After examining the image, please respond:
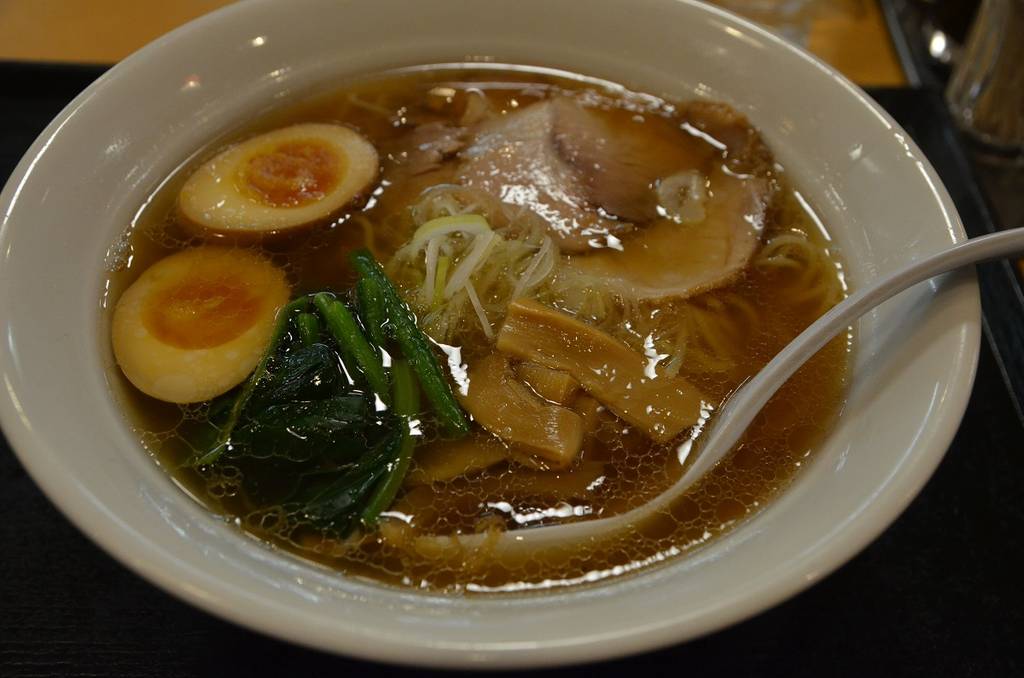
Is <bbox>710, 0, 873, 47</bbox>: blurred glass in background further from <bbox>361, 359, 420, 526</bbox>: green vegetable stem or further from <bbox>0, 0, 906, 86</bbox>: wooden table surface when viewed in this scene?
<bbox>361, 359, 420, 526</bbox>: green vegetable stem

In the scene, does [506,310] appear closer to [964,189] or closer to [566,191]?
→ [566,191]

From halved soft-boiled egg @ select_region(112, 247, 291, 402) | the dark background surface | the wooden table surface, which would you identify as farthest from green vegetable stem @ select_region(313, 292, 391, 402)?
the wooden table surface

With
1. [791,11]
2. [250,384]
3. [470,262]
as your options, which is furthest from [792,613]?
[791,11]

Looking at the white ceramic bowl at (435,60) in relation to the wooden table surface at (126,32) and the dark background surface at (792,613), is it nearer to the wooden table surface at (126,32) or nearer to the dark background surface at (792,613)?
the dark background surface at (792,613)

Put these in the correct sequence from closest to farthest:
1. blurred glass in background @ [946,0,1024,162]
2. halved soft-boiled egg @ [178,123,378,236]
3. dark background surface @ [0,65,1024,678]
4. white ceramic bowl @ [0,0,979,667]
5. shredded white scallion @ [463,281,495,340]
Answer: white ceramic bowl @ [0,0,979,667] → dark background surface @ [0,65,1024,678] → shredded white scallion @ [463,281,495,340] → halved soft-boiled egg @ [178,123,378,236] → blurred glass in background @ [946,0,1024,162]

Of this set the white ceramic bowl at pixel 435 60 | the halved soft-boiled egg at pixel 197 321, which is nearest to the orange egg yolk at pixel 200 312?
the halved soft-boiled egg at pixel 197 321

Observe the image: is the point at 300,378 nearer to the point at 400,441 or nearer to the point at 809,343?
the point at 400,441
